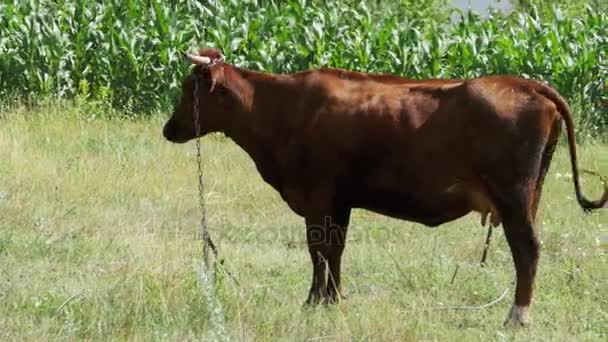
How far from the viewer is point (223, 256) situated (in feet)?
30.5

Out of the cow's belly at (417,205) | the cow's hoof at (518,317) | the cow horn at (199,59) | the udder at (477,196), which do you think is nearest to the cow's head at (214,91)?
the cow horn at (199,59)

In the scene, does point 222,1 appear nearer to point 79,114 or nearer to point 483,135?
point 79,114

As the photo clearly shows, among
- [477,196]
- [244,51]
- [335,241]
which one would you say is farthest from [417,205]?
[244,51]

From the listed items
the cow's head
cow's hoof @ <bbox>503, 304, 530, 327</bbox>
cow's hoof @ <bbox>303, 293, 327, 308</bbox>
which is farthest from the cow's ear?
cow's hoof @ <bbox>503, 304, 530, 327</bbox>

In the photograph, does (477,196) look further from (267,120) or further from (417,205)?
(267,120)

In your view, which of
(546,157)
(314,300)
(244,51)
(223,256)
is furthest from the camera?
(244,51)

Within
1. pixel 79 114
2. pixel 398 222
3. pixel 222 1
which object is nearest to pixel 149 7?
pixel 222 1

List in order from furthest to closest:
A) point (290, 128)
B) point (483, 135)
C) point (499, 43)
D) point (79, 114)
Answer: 1. point (499, 43)
2. point (79, 114)
3. point (290, 128)
4. point (483, 135)

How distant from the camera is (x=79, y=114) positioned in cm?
1552

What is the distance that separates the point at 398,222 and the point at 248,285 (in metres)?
3.03

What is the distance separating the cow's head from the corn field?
8702mm

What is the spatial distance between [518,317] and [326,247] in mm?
1221

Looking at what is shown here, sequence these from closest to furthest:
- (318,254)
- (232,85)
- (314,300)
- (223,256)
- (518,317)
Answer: (518,317) → (314,300) → (318,254) → (232,85) → (223,256)

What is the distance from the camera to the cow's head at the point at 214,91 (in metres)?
8.03
